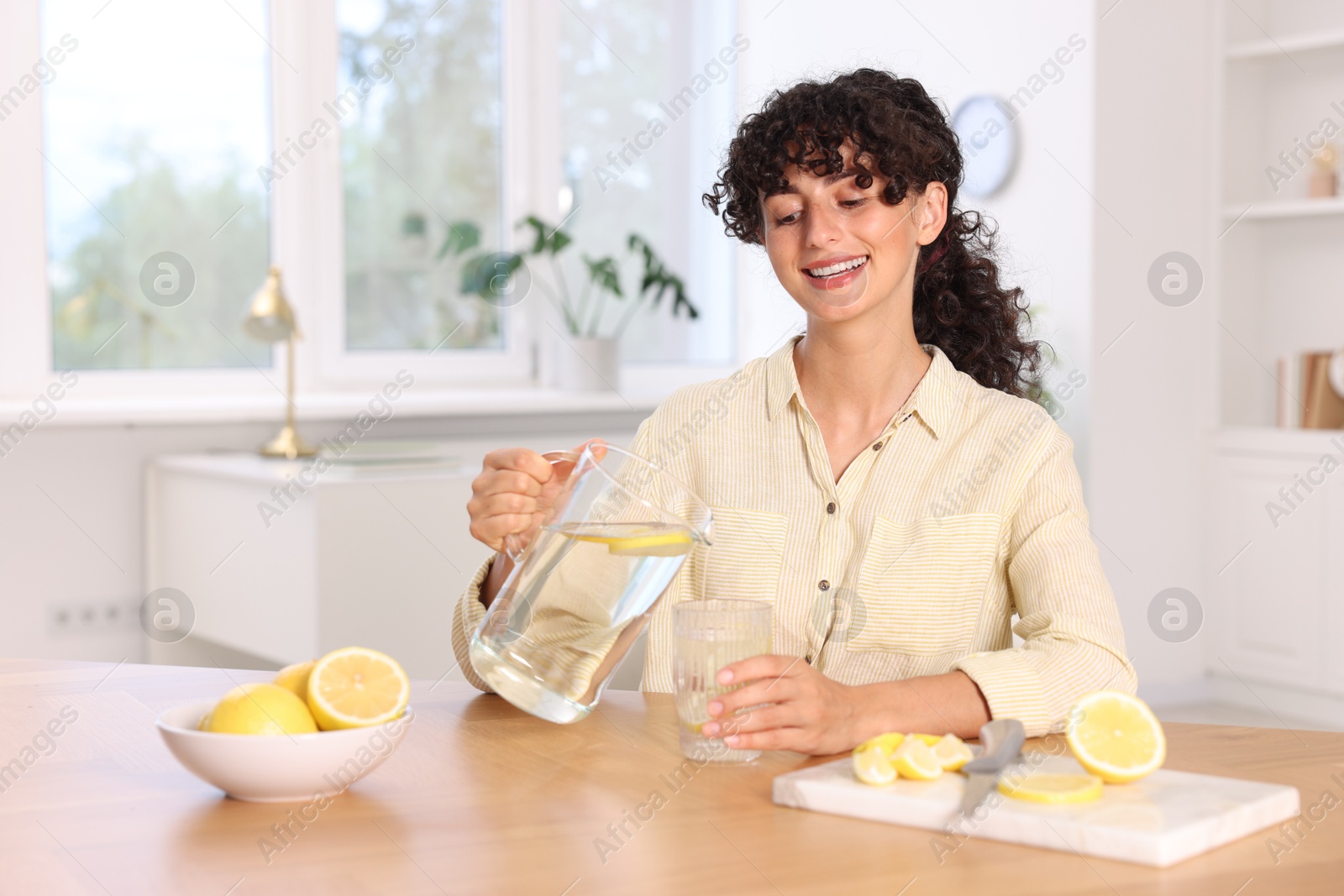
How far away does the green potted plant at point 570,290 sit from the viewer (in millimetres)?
4145

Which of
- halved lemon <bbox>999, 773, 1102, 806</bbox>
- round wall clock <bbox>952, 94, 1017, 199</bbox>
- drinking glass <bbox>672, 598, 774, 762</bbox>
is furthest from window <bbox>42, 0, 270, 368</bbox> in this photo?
halved lemon <bbox>999, 773, 1102, 806</bbox>

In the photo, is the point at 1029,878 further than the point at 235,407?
No

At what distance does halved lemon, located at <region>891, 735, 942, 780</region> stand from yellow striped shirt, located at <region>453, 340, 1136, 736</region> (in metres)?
0.38

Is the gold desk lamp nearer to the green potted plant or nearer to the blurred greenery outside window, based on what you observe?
the blurred greenery outside window

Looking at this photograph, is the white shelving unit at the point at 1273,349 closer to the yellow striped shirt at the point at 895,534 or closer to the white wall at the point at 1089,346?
the white wall at the point at 1089,346

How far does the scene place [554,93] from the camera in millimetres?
4336

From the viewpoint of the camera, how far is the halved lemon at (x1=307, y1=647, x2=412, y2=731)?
1047 mm

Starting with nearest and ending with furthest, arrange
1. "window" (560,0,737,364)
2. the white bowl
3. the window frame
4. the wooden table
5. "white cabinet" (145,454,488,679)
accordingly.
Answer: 1. the wooden table
2. the white bowl
3. "white cabinet" (145,454,488,679)
4. the window frame
5. "window" (560,0,737,364)

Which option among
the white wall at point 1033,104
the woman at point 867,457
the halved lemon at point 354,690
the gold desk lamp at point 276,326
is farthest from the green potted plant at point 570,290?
the halved lemon at point 354,690

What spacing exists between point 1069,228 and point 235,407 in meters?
2.24

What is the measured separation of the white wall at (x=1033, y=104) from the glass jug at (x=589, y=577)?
8.22 ft

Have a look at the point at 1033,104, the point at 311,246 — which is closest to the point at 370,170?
the point at 311,246

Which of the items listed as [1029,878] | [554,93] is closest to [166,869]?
[1029,878]

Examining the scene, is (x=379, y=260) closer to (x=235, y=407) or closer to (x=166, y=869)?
(x=235, y=407)
